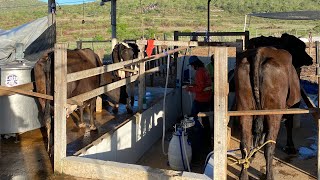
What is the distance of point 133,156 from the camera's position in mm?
7055

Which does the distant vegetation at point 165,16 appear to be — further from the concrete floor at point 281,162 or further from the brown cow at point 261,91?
the brown cow at point 261,91

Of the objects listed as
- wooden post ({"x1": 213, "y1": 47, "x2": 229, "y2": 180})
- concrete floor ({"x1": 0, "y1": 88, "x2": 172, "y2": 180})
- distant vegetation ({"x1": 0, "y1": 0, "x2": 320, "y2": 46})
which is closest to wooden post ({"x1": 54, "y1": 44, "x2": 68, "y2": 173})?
concrete floor ({"x1": 0, "y1": 88, "x2": 172, "y2": 180})

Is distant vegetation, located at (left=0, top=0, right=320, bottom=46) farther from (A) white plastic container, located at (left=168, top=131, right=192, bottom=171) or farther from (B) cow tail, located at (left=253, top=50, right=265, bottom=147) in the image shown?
(B) cow tail, located at (left=253, top=50, right=265, bottom=147)

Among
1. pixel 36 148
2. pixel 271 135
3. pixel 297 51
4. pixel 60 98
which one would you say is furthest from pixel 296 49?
pixel 36 148

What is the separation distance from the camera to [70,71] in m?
6.28

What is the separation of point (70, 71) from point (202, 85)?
2496 millimetres

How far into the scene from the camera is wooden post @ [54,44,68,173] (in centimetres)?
473

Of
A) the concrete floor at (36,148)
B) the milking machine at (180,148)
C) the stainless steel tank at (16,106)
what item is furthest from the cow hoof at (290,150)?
the stainless steel tank at (16,106)

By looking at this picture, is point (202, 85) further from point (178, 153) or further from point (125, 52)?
point (125, 52)

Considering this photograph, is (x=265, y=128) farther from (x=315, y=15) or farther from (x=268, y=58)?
(x=315, y=15)

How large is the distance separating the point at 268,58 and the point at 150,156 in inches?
132

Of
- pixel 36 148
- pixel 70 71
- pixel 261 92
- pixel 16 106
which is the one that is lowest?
pixel 36 148

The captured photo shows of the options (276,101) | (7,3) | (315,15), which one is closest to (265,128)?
(276,101)

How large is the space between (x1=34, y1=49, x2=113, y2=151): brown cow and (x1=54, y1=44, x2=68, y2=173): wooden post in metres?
0.94
